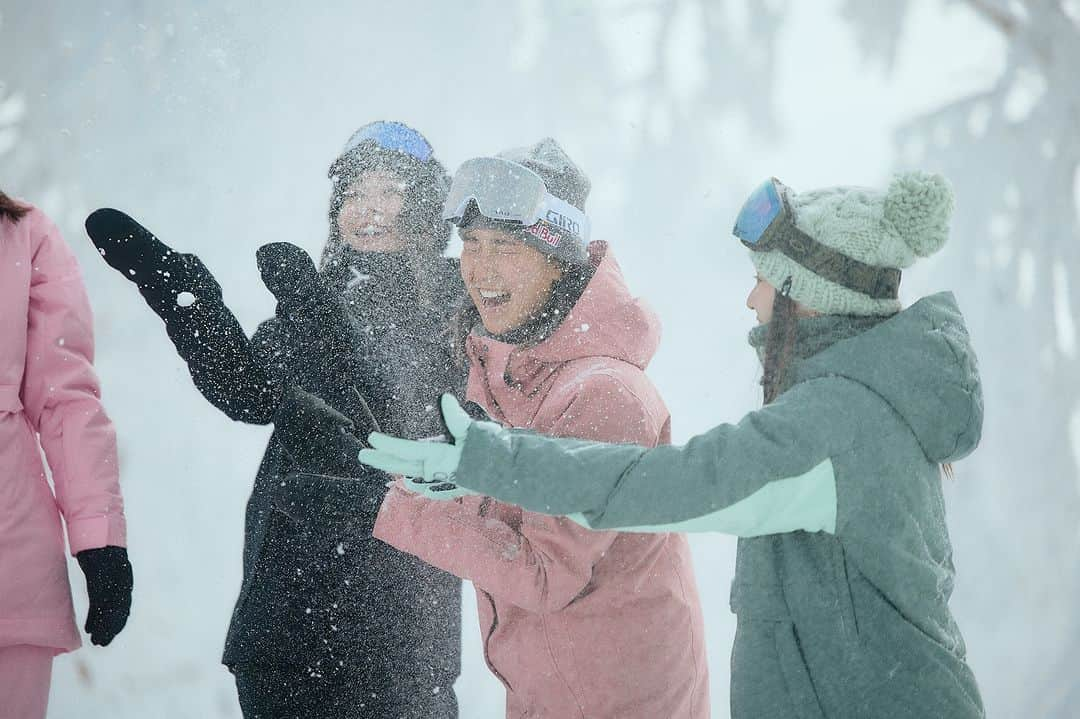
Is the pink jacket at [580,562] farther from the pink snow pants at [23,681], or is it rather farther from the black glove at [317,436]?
the pink snow pants at [23,681]

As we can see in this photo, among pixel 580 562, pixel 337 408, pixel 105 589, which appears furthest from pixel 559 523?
pixel 105 589

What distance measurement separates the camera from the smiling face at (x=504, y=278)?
68.4 inches

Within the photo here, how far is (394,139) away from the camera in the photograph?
2055 millimetres

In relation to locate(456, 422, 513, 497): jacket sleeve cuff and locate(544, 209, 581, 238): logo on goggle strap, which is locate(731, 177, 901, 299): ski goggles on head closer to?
locate(544, 209, 581, 238): logo on goggle strap

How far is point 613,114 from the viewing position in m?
3.96

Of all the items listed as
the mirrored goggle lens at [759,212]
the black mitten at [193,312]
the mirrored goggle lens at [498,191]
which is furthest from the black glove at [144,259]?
the mirrored goggle lens at [759,212]

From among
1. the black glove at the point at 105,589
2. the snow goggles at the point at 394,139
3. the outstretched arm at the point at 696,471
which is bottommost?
the black glove at the point at 105,589

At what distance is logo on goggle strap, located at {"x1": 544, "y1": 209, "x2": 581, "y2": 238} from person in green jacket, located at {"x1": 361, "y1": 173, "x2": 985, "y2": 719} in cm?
52

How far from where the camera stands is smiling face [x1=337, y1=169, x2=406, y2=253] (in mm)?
1979

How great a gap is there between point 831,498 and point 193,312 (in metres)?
1.21

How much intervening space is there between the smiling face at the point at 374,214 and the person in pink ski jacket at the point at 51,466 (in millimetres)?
592

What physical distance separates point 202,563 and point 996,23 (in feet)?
14.3

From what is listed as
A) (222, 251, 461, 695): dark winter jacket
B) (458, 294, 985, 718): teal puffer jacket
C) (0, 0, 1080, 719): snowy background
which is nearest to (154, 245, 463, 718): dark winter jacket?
(222, 251, 461, 695): dark winter jacket

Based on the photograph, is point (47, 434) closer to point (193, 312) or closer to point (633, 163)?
point (193, 312)
